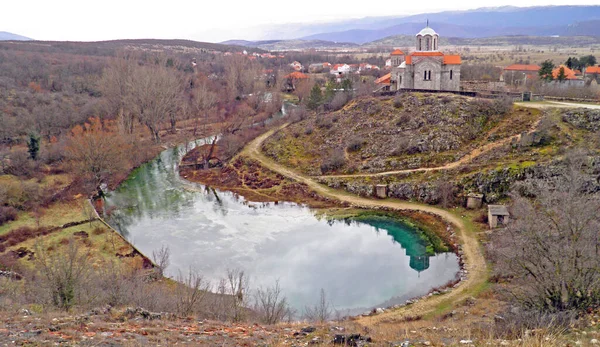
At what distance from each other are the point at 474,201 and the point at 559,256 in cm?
1679

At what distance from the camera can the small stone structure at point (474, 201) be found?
28375 mm

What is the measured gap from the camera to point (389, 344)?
1023 centimetres

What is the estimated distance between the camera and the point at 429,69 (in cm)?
4459

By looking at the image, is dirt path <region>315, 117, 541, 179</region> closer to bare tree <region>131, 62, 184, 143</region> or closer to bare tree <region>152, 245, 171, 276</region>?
bare tree <region>152, 245, 171, 276</region>

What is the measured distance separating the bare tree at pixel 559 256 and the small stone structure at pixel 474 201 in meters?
14.1

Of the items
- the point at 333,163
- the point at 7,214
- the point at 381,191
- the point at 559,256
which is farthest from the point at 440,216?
the point at 7,214

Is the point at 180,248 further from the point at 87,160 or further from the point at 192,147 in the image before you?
the point at 192,147

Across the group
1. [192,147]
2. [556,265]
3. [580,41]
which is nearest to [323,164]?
[192,147]

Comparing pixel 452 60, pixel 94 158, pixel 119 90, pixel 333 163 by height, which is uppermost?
pixel 452 60

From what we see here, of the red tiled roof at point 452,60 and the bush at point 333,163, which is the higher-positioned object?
the red tiled roof at point 452,60

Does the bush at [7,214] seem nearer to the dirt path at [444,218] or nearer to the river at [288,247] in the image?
the river at [288,247]

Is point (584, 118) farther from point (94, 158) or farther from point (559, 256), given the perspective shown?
point (94, 158)

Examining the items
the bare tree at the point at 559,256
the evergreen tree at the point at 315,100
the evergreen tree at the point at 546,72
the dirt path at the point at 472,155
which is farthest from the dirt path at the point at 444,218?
the evergreen tree at the point at 546,72

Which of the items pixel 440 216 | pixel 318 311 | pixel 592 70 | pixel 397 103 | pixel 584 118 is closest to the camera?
pixel 318 311
